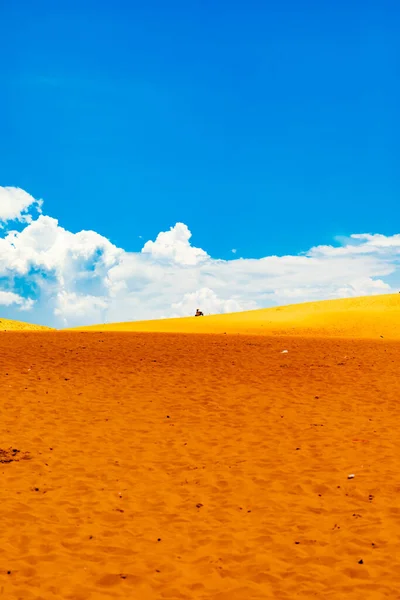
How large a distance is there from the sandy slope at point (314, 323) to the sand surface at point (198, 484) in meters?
23.7

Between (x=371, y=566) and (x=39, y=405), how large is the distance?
35.3 ft

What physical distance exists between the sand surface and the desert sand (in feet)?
0.10

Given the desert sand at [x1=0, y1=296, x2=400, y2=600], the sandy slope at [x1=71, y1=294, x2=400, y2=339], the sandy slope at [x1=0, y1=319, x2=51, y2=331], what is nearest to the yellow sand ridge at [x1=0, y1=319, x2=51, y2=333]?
the sandy slope at [x1=0, y1=319, x2=51, y2=331]

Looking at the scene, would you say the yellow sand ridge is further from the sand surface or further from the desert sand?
the desert sand

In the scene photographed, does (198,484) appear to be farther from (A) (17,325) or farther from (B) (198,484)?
(A) (17,325)

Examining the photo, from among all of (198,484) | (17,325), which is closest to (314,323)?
(17,325)

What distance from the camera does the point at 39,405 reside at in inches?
582

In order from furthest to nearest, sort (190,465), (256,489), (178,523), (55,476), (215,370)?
(215,370) → (190,465) → (55,476) → (256,489) → (178,523)

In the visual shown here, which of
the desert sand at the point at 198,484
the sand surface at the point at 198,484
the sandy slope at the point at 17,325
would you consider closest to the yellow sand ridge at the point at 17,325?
the sandy slope at the point at 17,325

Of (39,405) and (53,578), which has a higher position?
(39,405)

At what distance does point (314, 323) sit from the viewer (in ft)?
159

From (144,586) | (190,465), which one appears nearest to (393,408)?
(190,465)

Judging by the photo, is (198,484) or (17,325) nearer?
(198,484)

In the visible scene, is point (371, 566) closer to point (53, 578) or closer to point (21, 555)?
point (53, 578)
